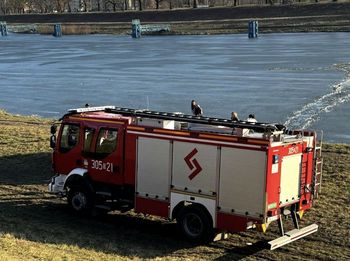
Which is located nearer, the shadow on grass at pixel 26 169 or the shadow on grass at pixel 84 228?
the shadow on grass at pixel 84 228

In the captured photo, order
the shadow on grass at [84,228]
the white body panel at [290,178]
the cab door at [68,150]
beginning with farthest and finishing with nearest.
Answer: the cab door at [68,150]
the shadow on grass at [84,228]
the white body panel at [290,178]

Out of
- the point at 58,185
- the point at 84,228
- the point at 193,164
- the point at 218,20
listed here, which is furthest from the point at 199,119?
the point at 218,20

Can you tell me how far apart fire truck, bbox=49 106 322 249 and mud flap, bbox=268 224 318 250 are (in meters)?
0.02

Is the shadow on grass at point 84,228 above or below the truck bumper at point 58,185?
below

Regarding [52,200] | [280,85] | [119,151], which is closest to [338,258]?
[119,151]

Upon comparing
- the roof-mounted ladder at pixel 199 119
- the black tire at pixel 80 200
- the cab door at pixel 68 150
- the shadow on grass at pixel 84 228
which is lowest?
the shadow on grass at pixel 84 228

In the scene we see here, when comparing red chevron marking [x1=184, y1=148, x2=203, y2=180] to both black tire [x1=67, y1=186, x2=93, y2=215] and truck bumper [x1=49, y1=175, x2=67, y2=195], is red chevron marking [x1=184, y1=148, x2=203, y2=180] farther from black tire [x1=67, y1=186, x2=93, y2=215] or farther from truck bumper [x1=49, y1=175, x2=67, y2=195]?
truck bumper [x1=49, y1=175, x2=67, y2=195]

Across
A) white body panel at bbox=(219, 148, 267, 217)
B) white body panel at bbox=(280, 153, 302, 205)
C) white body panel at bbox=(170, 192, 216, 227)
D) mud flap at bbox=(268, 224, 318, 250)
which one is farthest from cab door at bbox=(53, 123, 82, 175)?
mud flap at bbox=(268, 224, 318, 250)

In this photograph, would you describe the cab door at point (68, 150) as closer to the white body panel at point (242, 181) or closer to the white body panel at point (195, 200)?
the white body panel at point (195, 200)

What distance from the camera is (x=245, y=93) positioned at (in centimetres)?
3397

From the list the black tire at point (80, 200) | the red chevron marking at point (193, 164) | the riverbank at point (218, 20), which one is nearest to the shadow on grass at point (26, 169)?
the black tire at point (80, 200)

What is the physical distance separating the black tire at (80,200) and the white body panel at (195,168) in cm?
253

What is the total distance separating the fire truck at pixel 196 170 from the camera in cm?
1129

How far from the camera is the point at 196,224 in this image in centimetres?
1222
